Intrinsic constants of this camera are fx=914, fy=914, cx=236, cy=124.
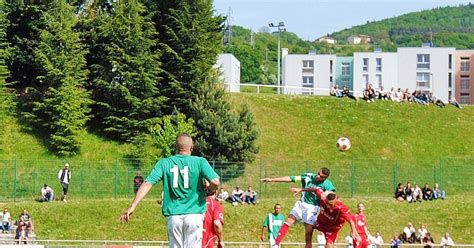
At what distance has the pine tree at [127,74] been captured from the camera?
57125mm

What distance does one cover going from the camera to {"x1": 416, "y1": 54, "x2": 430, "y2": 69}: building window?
140 metres

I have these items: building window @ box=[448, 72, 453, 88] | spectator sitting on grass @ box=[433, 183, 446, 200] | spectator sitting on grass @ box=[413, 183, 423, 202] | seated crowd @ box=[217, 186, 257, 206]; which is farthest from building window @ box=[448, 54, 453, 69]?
seated crowd @ box=[217, 186, 257, 206]

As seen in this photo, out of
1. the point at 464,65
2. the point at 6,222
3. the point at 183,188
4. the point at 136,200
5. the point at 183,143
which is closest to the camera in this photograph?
the point at 136,200

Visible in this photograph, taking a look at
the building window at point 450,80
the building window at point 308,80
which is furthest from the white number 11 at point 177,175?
the building window at point 450,80

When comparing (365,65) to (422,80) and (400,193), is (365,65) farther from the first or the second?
(400,193)

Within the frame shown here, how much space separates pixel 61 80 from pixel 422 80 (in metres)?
95.3

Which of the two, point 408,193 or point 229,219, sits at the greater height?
point 408,193

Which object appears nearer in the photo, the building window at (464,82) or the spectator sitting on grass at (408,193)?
the spectator sitting on grass at (408,193)

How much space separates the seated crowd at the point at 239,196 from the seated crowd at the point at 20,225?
32.2 feet

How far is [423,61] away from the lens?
140m

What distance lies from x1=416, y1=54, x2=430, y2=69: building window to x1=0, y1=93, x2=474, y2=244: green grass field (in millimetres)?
65982

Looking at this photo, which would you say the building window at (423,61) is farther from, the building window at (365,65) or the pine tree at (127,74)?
the pine tree at (127,74)

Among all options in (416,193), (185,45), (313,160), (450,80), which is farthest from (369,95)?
(450,80)

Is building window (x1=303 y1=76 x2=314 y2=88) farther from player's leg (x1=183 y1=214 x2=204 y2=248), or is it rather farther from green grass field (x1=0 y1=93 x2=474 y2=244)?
player's leg (x1=183 y1=214 x2=204 y2=248)
